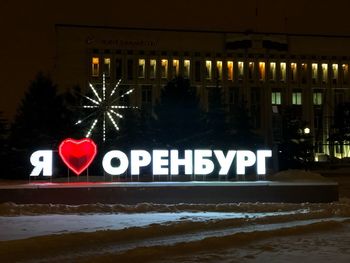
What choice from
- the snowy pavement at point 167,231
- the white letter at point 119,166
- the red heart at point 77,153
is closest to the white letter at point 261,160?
the snowy pavement at point 167,231

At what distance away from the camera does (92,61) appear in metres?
73.8

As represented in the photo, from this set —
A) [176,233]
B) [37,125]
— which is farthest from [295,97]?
[176,233]

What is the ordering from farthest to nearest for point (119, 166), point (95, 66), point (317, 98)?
point (317, 98), point (95, 66), point (119, 166)

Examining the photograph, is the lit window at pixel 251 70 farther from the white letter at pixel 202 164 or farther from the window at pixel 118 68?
the white letter at pixel 202 164

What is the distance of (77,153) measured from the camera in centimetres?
2231

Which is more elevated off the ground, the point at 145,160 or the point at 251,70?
the point at 251,70

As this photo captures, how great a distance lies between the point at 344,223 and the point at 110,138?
2617cm

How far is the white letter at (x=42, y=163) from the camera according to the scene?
72.1 feet

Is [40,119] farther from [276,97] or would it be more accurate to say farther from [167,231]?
[276,97]

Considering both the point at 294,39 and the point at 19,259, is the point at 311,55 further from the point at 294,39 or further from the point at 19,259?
the point at 19,259

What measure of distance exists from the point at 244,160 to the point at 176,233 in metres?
9.87

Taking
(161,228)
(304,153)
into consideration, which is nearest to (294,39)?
(304,153)

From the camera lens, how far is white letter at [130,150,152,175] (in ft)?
73.8

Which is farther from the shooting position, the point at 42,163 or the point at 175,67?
the point at 175,67
